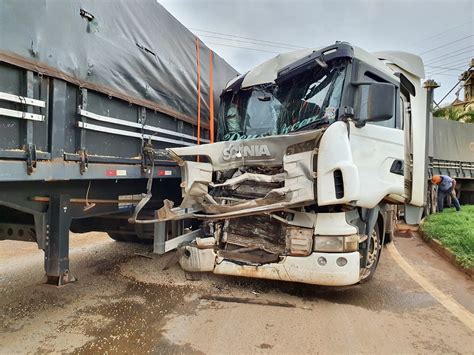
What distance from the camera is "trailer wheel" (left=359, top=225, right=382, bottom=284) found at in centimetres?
495

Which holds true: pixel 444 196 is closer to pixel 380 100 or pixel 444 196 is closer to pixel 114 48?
pixel 380 100

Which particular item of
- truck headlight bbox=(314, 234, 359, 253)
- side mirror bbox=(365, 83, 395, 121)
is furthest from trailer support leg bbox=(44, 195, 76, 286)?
side mirror bbox=(365, 83, 395, 121)

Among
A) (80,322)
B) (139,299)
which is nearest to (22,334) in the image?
(80,322)

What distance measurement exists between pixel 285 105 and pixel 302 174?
1376 mm

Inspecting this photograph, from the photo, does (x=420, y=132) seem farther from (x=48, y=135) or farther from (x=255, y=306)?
(x=48, y=135)

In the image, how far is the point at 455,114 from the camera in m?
20.2

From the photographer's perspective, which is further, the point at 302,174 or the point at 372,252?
the point at 372,252

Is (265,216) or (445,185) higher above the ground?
(445,185)

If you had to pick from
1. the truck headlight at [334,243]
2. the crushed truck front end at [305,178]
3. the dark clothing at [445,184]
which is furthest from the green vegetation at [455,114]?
the truck headlight at [334,243]

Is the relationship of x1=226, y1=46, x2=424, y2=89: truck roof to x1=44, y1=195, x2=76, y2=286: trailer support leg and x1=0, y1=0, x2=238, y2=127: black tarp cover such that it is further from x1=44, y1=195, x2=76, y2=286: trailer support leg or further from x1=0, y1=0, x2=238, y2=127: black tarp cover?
x1=44, y1=195, x2=76, y2=286: trailer support leg

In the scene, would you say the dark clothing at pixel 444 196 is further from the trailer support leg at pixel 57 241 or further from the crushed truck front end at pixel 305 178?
the trailer support leg at pixel 57 241

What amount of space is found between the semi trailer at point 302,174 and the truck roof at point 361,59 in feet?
0.07

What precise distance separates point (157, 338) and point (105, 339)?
0.44 m

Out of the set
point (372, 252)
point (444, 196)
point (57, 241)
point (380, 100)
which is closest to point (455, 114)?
point (444, 196)
